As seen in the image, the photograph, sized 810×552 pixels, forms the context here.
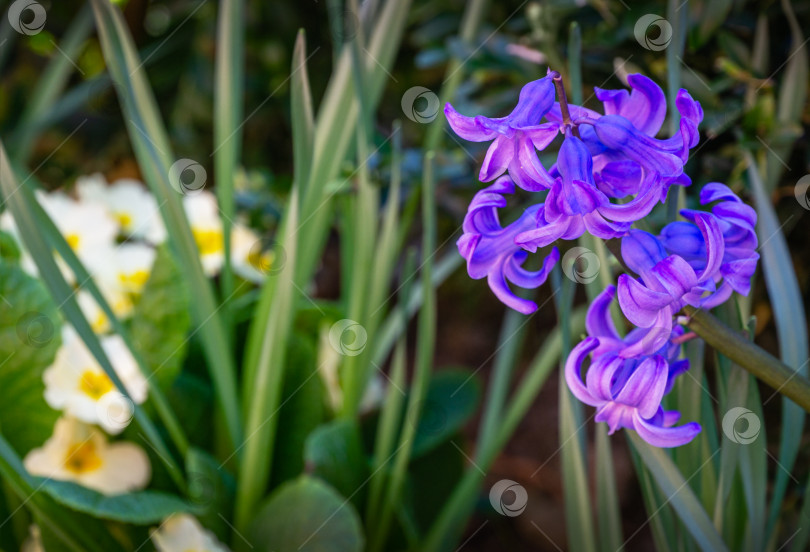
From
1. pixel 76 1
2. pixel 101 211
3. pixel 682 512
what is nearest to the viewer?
pixel 682 512

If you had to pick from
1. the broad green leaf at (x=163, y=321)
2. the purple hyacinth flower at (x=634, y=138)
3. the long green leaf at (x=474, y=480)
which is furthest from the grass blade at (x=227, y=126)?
the purple hyacinth flower at (x=634, y=138)

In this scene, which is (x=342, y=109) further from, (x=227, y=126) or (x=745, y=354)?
A: (x=745, y=354)

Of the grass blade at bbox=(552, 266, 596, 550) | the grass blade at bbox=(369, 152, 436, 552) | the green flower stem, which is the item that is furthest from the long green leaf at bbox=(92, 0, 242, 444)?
the green flower stem

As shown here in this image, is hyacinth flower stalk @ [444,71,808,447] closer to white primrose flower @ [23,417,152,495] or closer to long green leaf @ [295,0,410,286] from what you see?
long green leaf @ [295,0,410,286]

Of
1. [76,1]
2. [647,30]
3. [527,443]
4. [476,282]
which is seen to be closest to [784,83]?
[647,30]

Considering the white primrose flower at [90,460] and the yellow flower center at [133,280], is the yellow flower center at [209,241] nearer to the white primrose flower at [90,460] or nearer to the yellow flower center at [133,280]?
the yellow flower center at [133,280]

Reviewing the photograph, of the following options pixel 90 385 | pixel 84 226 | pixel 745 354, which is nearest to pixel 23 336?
pixel 90 385

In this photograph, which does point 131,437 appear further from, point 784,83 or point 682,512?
point 784,83
